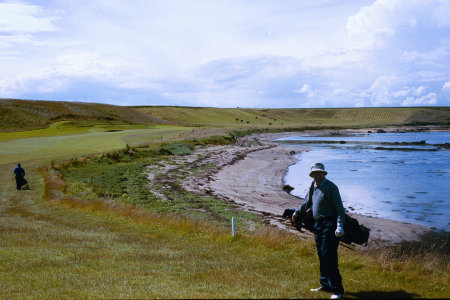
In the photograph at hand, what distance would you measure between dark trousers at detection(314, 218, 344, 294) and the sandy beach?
35.9 ft

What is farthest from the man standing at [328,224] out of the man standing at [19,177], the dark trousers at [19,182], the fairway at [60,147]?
the fairway at [60,147]

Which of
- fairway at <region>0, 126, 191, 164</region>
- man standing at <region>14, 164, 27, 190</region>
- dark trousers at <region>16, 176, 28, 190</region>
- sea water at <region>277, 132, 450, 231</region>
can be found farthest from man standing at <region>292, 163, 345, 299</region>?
fairway at <region>0, 126, 191, 164</region>

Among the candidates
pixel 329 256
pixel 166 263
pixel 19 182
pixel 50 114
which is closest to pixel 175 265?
pixel 166 263

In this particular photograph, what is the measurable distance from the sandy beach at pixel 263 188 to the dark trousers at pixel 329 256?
10941mm

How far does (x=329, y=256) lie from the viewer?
320 inches

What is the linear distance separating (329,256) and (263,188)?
2754 centimetres

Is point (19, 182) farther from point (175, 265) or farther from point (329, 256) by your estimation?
point (329, 256)

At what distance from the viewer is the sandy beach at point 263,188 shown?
2130 centimetres

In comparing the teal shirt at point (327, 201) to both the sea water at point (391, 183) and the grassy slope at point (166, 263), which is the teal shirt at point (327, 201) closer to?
the grassy slope at point (166, 263)

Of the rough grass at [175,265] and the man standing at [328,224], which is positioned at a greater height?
the man standing at [328,224]

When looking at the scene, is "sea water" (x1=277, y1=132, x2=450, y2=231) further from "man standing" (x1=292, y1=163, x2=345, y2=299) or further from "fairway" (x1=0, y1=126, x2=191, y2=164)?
"fairway" (x1=0, y1=126, x2=191, y2=164)

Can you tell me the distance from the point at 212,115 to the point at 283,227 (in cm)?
15806

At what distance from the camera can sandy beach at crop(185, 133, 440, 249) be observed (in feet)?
69.9

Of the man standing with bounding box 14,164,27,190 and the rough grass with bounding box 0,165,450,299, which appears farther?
the man standing with bounding box 14,164,27,190
